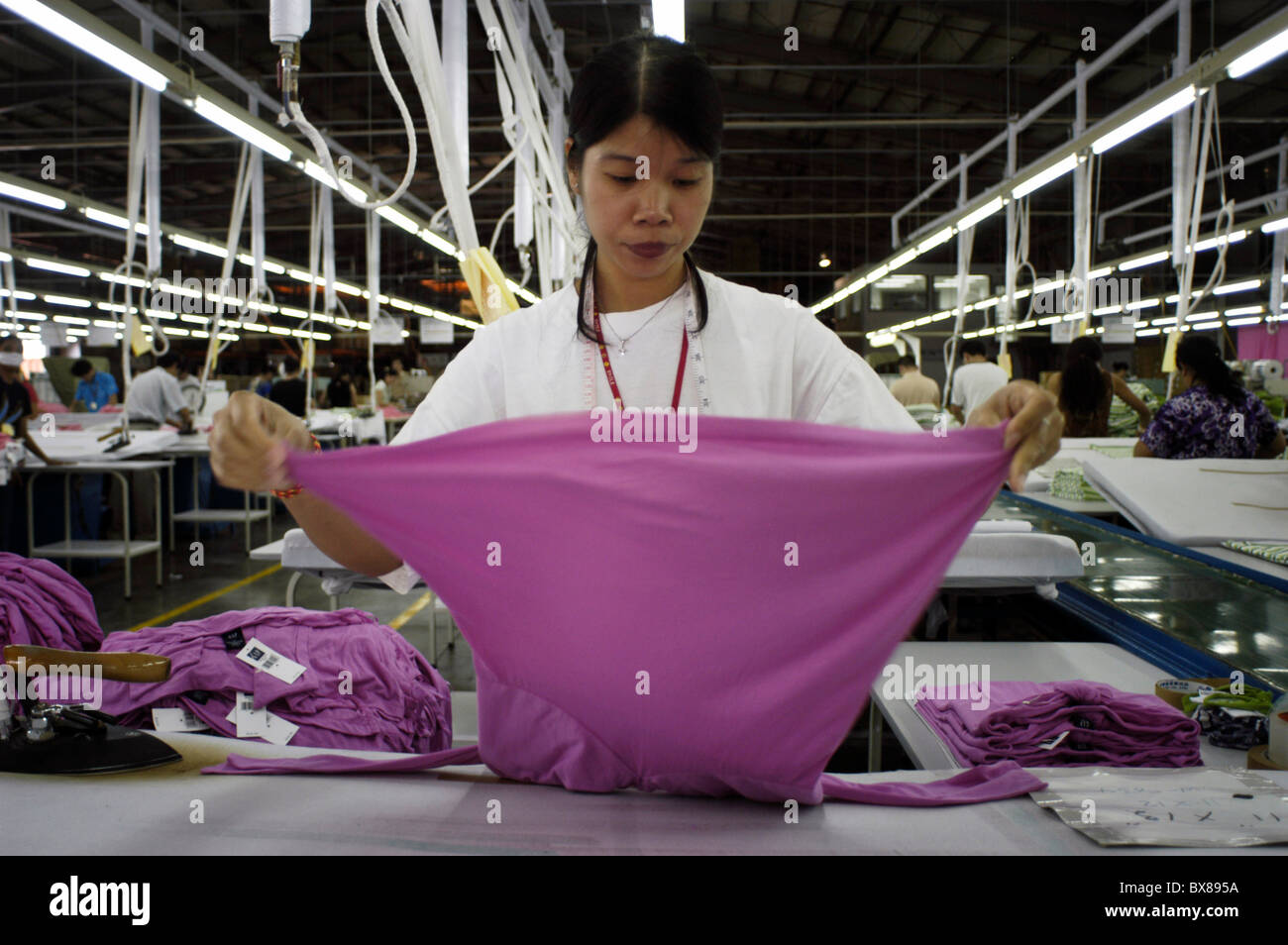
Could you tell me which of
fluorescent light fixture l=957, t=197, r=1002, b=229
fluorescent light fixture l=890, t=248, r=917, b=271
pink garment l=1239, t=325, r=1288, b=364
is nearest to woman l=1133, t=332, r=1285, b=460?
fluorescent light fixture l=957, t=197, r=1002, b=229

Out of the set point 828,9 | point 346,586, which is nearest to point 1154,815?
point 346,586

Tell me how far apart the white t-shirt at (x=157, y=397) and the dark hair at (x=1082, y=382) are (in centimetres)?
732

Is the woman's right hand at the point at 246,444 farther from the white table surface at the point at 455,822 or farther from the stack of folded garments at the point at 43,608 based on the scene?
the stack of folded garments at the point at 43,608

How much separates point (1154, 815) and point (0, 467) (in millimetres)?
6312

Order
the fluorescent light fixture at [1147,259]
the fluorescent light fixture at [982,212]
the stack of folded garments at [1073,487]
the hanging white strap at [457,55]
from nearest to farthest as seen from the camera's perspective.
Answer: the hanging white strap at [457,55]
the stack of folded garments at [1073,487]
the fluorescent light fixture at [982,212]
the fluorescent light fixture at [1147,259]

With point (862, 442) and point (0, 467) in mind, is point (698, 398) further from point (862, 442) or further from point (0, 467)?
point (0, 467)

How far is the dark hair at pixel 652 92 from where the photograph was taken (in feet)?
3.93

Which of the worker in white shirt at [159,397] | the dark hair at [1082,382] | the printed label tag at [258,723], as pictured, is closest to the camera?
the printed label tag at [258,723]

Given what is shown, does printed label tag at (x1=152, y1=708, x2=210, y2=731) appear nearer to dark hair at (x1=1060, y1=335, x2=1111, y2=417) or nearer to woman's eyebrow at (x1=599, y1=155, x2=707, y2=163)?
woman's eyebrow at (x1=599, y1=155, x2=707, y2=163)

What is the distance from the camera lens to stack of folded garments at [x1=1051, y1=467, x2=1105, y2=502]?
4.77m

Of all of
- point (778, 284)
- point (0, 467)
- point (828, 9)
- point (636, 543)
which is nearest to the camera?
point (636, 543)

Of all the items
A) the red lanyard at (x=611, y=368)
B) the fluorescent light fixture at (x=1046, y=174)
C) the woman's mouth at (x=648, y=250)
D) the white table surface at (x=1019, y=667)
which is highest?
the fluorescent light fixture at (x=1046, y=174)

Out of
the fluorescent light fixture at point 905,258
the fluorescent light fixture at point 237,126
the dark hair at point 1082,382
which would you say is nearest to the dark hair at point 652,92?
the fluorescent light fixture at point 237,126

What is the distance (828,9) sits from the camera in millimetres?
10516
